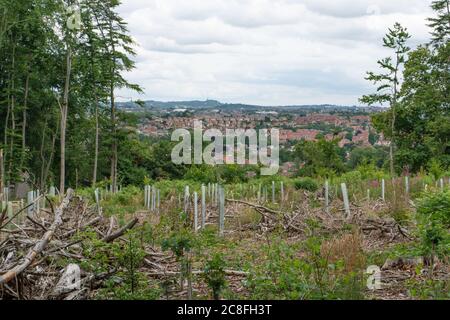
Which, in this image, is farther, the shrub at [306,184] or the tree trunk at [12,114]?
the tree trunk at [12,114]

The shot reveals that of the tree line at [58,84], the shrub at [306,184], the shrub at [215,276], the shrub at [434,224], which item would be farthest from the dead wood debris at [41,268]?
the tree line at [58,84]

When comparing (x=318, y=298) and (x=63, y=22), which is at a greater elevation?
(x=63, y=22)

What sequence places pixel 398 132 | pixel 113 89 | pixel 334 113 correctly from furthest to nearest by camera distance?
pixel 334 113
pixel 398 132
pixel 113 89

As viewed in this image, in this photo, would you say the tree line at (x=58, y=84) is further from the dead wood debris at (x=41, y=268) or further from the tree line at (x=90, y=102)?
the dead wood debris at (x=41, y=268)

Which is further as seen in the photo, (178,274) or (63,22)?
(63,22)

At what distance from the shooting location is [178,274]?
6.52m

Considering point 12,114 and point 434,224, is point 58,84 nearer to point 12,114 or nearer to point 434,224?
point 12,114

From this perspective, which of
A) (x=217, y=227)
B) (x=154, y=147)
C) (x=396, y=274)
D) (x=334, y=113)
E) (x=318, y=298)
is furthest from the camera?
(x=334, y=113)

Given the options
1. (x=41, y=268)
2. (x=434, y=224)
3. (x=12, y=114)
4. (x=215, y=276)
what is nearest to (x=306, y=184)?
(x=434, y=224)

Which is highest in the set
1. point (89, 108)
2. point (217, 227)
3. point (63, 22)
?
point (63, 22)

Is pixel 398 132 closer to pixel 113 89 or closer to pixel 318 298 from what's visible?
pixel 113 89

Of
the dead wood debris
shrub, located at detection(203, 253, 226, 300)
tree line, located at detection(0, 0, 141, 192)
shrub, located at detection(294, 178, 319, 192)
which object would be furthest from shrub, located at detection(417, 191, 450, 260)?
tree line, located at detection(0, 0, 141, 192)
